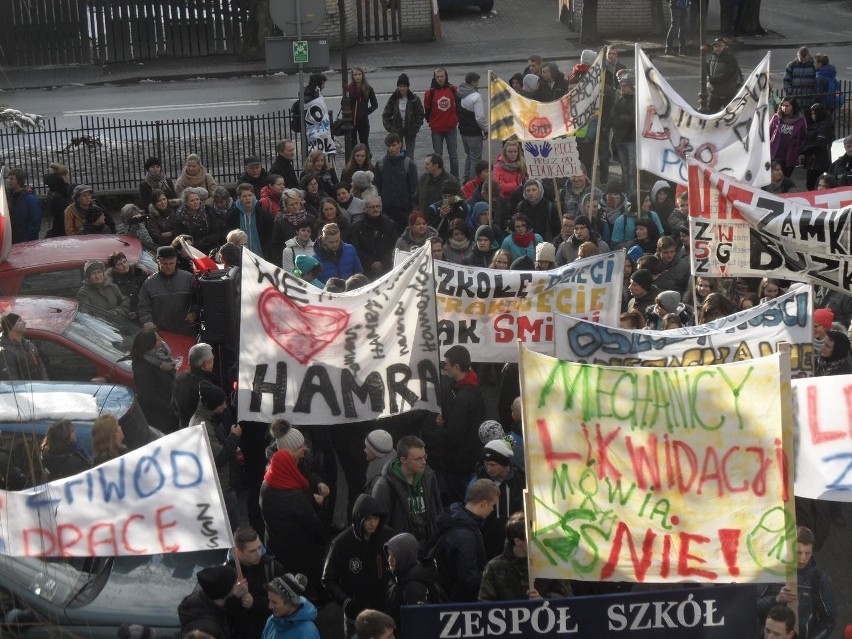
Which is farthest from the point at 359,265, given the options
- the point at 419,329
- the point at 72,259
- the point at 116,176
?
the point at 116,176

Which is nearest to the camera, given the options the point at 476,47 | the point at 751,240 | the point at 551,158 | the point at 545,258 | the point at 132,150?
the point at 751,240

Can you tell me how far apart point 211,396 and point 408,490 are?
1.60 metres

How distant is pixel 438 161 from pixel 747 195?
6.07 metres

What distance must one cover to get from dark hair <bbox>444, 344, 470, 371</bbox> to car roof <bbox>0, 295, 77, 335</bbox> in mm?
3422

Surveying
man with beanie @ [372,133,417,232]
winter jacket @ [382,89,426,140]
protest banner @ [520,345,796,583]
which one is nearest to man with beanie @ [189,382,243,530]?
protest banner @ [520,345,796,583]

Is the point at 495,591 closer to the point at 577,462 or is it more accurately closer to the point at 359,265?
the point at 577,462

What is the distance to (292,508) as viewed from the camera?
8.49 meters

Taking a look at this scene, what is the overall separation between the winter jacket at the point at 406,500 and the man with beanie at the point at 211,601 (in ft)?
4.24

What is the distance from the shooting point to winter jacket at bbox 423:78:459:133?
18531 mm

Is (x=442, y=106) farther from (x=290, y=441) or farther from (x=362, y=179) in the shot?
(x=290, y=441)

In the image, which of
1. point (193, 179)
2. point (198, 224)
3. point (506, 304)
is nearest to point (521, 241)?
point (506, 304)

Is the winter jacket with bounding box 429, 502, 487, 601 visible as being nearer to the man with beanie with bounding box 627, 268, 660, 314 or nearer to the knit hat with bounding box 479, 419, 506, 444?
the knit hat with bounding box 479, 419, 506, 444

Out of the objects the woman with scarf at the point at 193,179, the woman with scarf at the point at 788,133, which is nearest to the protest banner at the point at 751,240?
the woman with scarf at the point at 193,179

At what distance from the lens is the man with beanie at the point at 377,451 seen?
8.77 meters
